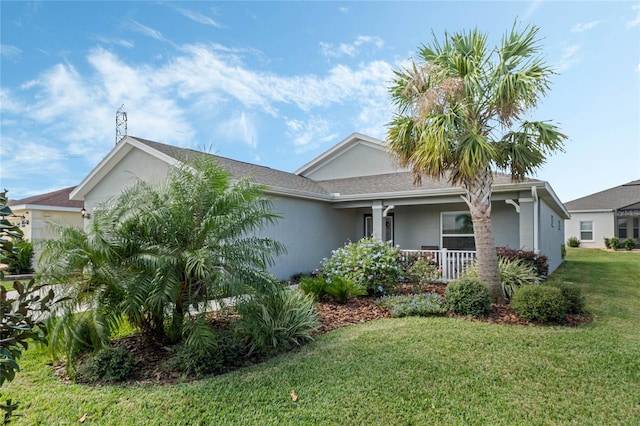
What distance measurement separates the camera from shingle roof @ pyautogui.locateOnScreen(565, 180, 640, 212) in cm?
2671

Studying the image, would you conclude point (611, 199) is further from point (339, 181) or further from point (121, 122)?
point (121, 122)

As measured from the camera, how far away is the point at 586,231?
27.4 meters

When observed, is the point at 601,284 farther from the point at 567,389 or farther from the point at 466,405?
the point at 466,405

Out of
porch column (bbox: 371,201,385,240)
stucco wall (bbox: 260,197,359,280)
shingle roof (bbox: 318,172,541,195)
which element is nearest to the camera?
stucco wall (bbox: 260,197,359,280)

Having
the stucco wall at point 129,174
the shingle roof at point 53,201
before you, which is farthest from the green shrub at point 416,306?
the shingle roof at point 53,201

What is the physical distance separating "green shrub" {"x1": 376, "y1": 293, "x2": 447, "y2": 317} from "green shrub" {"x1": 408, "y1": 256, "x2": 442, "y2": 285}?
1.99 meters

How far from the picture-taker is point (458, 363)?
15.4 feet

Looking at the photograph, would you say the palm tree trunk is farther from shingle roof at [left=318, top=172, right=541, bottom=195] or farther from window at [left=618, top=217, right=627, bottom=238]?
window at [left=618, top=217, right=627, bottom=238]

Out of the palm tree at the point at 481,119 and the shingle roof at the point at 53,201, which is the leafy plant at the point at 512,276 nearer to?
the palm tree at the point at 481,119

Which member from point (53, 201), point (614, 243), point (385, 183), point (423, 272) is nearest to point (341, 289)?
point (423, 272)

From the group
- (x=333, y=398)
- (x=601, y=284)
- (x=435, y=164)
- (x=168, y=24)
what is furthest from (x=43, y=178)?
(x=601, y=284)

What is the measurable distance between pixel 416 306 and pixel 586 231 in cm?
2728

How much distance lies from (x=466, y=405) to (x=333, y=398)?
141cm

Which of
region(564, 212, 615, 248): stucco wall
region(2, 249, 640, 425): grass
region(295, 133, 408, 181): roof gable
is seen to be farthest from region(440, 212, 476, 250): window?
region(564, 212, 615, 248): stucco wall
